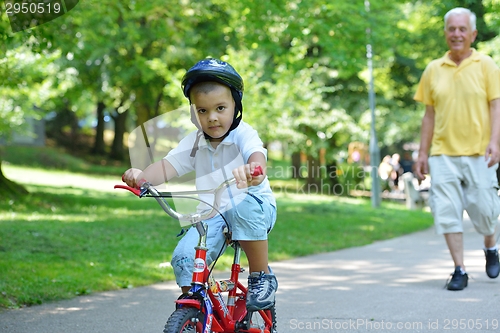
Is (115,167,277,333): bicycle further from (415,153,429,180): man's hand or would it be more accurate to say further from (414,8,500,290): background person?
(415,153,429,180): man's hand

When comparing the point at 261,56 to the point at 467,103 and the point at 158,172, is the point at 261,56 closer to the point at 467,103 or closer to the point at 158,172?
the point at 467,103

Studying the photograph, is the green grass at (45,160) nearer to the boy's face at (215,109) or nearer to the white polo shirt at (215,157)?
A: the white polo shirt at (215,157)

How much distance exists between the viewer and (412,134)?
48.5 m

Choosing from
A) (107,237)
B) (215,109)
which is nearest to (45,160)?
(107,237)

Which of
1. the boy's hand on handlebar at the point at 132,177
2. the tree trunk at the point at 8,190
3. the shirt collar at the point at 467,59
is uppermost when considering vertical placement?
the shirt collar at the point at 467,59

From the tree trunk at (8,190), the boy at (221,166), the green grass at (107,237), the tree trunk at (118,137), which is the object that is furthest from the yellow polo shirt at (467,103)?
the tree trunk at (118,137)

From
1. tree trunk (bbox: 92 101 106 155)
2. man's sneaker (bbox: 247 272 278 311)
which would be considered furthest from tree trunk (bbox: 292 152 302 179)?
man's sneaker (bbox: 247 272 278 311)

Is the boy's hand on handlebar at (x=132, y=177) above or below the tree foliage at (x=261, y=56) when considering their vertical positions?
below

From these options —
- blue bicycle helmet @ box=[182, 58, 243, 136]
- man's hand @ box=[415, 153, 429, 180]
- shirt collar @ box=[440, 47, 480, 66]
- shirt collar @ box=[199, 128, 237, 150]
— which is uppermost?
shirt collar @ box=[440, 47, 480, 66]

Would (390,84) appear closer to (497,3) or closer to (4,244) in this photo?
(497,3)

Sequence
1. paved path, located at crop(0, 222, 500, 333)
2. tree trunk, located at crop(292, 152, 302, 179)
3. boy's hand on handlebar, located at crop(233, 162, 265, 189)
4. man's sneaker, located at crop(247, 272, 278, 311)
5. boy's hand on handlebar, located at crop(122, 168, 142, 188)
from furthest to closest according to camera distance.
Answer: tree trunk, located at crop(292, 152, 302, 179), paved path, located at crop(0, 222, 500, 333), man's sneaker, located at crop(247, 272, 278, 311), boy's hand on handlebar, located at crop(122, 168, 142, 188), boy's hand on handlebar, located at crop(233, 162, 265, 189)

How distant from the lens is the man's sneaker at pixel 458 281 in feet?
23.3

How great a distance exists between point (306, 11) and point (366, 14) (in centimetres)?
134

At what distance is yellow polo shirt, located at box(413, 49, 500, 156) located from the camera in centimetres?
720
